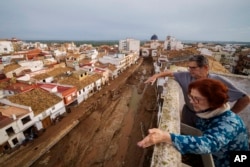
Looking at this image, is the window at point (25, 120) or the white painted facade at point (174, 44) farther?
the white painted facade at point (174, 44)

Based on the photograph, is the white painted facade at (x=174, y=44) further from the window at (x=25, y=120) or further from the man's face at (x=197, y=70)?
the man's face at (x=197, y=70)

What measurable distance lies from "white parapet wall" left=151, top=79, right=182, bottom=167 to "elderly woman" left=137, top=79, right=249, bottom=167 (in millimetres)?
98

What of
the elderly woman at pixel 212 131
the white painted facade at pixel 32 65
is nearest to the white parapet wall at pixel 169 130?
the elderly woman at pixel 212 131

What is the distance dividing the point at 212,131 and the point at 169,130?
0.60 m

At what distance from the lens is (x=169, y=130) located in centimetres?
204

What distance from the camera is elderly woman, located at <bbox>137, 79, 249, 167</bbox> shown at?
150 centimetres

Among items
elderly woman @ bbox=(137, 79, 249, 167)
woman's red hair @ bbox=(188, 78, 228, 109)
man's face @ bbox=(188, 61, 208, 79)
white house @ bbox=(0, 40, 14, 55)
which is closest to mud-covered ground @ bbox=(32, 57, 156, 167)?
man's face @ bbox=(188, 61, 208, 79)

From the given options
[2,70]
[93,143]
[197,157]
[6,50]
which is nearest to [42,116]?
[93,143]

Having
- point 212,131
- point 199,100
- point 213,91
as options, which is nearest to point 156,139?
point 212,131

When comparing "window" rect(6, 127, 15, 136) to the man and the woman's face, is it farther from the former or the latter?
the woman's face

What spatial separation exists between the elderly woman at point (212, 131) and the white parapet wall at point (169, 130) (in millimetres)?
98

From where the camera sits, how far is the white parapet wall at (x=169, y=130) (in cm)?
158

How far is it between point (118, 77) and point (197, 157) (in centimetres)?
3463

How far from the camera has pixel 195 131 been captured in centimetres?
238
